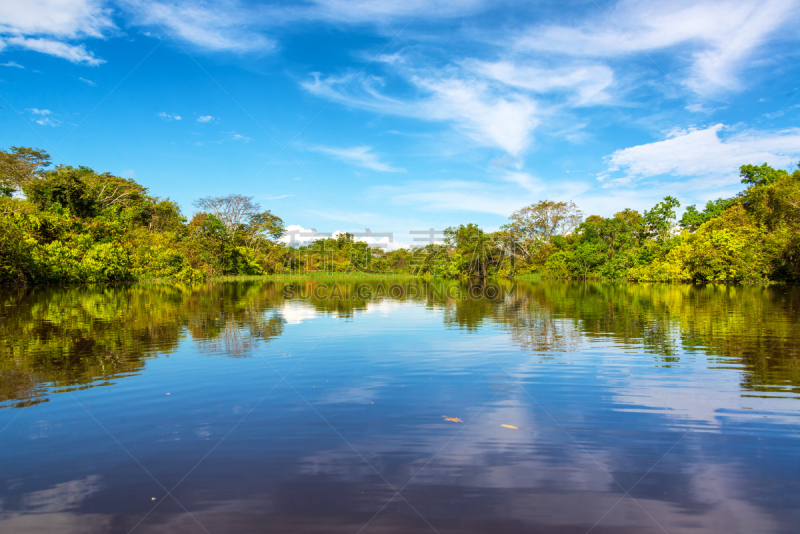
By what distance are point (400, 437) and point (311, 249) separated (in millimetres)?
74741

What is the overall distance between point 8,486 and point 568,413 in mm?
4524

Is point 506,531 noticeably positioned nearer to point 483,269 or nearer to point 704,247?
point 704,247

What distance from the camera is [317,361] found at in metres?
6.71

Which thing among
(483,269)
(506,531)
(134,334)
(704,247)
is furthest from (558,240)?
(506,531)

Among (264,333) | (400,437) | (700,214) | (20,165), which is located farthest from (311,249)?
(400,437)

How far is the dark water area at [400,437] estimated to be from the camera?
247 centimetres

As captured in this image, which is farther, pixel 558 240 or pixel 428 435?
pixel 558 240

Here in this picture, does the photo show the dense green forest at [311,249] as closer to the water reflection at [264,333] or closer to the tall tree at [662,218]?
the tall tree at [662,218]

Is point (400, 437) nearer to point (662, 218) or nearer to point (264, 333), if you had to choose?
point (264, 333)

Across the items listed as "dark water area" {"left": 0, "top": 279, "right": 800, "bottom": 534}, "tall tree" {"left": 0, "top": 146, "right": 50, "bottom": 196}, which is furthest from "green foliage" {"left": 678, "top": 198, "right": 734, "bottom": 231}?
"tall tree" {"left": 0, "top": 146, "right": 50, "bottom": 196}

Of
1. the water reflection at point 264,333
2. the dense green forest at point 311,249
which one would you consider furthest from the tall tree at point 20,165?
the water reflection at point 264,333

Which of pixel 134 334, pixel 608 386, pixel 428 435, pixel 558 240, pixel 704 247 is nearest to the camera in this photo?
pixel 428 435

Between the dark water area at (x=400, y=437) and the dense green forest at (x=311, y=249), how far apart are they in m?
27.8

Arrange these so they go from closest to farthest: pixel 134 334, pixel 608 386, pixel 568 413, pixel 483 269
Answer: pixel 568 413 < pixel 608 386 < pixel 134 334 < pixel 483 269
